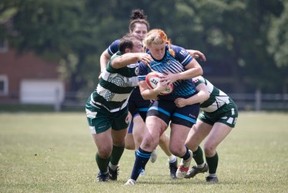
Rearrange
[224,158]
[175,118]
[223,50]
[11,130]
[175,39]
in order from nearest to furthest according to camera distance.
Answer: [175,118] → [224,158] → [11,130] → [175,39] → [223,50]

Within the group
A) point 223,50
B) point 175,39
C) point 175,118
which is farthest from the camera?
point 223,50

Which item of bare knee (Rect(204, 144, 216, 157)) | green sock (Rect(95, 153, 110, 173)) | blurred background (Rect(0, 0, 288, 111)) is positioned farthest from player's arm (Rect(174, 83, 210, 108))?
blurred background (Rect(0, 0, 288, 111))

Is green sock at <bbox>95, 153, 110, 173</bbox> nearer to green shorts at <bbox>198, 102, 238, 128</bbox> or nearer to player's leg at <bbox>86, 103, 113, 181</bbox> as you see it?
player's leg at <bbox>86, 103, 113, 181</bbox>

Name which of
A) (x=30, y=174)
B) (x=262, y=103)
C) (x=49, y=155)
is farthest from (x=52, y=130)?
(x=262, y=103)

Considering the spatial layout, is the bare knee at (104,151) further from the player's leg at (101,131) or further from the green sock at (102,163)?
the green sock at (102,163)

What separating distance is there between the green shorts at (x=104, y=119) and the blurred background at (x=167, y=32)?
3321 centimetres

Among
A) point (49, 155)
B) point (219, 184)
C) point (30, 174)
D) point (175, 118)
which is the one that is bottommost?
point (49, 155)

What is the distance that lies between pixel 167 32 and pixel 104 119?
36830 millimetres

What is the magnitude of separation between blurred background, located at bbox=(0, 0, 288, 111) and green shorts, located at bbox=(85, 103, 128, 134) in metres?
33.2

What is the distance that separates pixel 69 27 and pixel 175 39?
6869 millimetres

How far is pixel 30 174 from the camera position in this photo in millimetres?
10805

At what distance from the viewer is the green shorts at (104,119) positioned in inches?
390

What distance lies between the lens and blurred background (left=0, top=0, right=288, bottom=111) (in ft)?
151

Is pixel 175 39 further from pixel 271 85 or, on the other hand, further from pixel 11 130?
pixel 11 130
